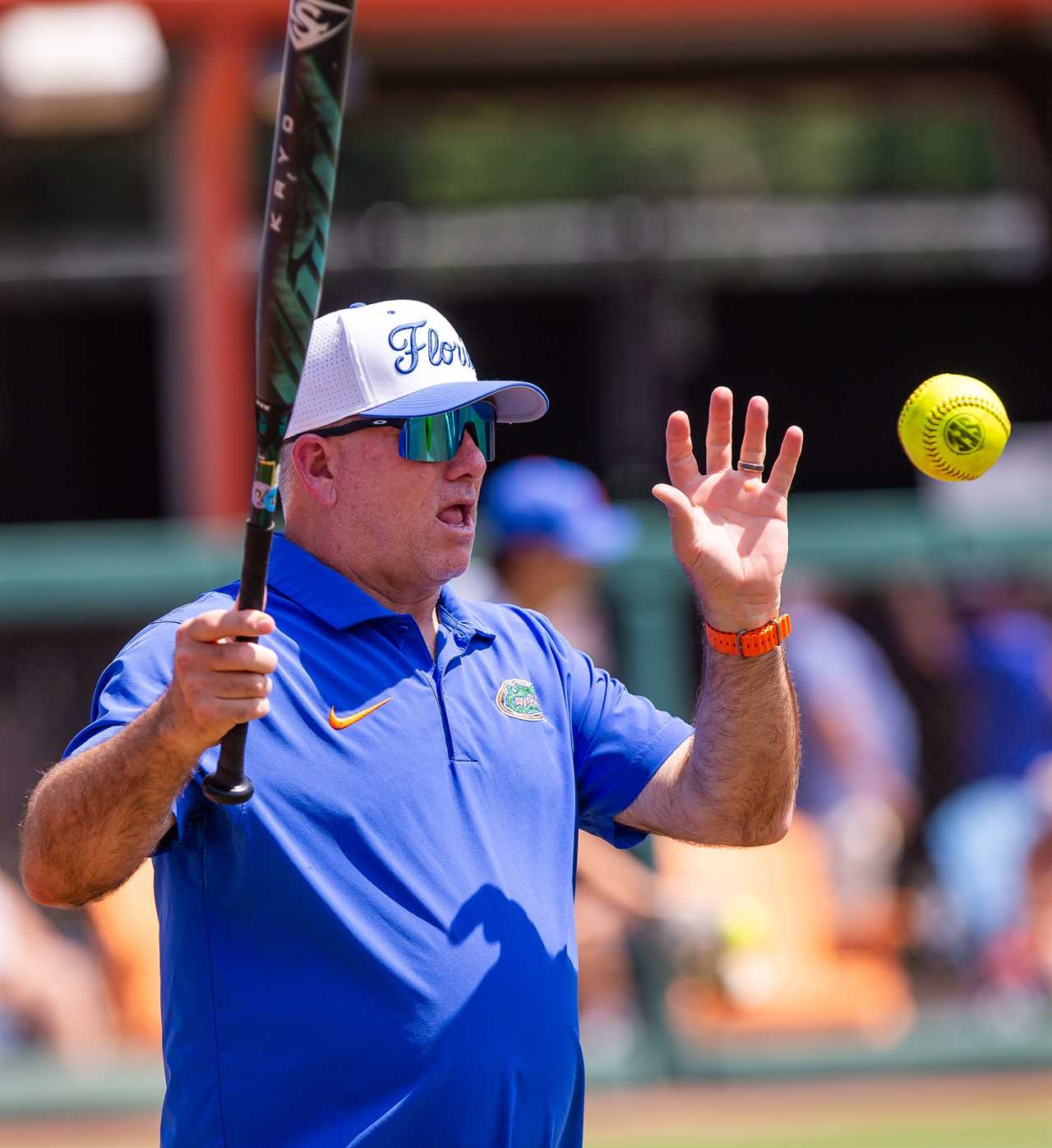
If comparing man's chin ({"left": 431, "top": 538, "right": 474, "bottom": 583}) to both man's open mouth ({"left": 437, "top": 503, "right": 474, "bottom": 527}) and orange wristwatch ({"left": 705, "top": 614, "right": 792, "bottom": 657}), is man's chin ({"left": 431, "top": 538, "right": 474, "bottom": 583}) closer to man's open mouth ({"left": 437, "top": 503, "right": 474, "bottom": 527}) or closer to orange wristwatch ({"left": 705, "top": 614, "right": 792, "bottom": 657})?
man's open mouth ({"left": 437, "top": 503, "right": 474, "bottom": 527})

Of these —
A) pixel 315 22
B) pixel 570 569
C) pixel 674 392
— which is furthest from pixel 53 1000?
pixel 674 392

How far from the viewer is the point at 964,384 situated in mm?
3393

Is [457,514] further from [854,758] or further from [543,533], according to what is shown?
[854,758]

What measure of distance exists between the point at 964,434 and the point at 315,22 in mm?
1416

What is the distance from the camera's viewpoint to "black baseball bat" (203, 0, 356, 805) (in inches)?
102

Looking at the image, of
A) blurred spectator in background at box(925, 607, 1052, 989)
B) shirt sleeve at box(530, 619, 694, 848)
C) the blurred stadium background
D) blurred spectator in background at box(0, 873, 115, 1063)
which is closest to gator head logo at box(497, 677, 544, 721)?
shirt sleeve at box(530, 619, 694, 848)

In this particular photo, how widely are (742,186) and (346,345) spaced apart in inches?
382

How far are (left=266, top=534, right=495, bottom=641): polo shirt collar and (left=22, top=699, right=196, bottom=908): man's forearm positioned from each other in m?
0.49

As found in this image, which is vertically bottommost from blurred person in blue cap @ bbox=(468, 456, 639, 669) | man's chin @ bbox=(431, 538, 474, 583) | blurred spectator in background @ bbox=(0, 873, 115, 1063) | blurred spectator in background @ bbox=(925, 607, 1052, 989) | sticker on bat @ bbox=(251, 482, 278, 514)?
blurred spectator in background @ bbox=(0, 873, 115, 1063)

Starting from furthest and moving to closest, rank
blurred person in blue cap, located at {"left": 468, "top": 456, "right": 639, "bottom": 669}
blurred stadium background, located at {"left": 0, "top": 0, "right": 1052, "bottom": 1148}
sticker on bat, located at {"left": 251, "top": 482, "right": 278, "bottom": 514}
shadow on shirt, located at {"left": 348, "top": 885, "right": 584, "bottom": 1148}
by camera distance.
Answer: blurred stadium background, located at {"left": 0, "top": 0, "right": 1052, "bottom": 1148} < blurred person in blue cap, located at {"left": 468, "top": 456, "right": 639, "bottom": 669} < shadow on shirt, located at {"left": 348, "top": 885, "right": 584, "bottom": 1148} < sticker on bat, located at {"left": 251, "top": 482, "right": 278, "bottom": 514}

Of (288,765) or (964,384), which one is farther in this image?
(964,384)

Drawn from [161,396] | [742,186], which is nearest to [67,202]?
[161,396]

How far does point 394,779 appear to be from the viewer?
2.88 m

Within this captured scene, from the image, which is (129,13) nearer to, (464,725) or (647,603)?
(647,603)
